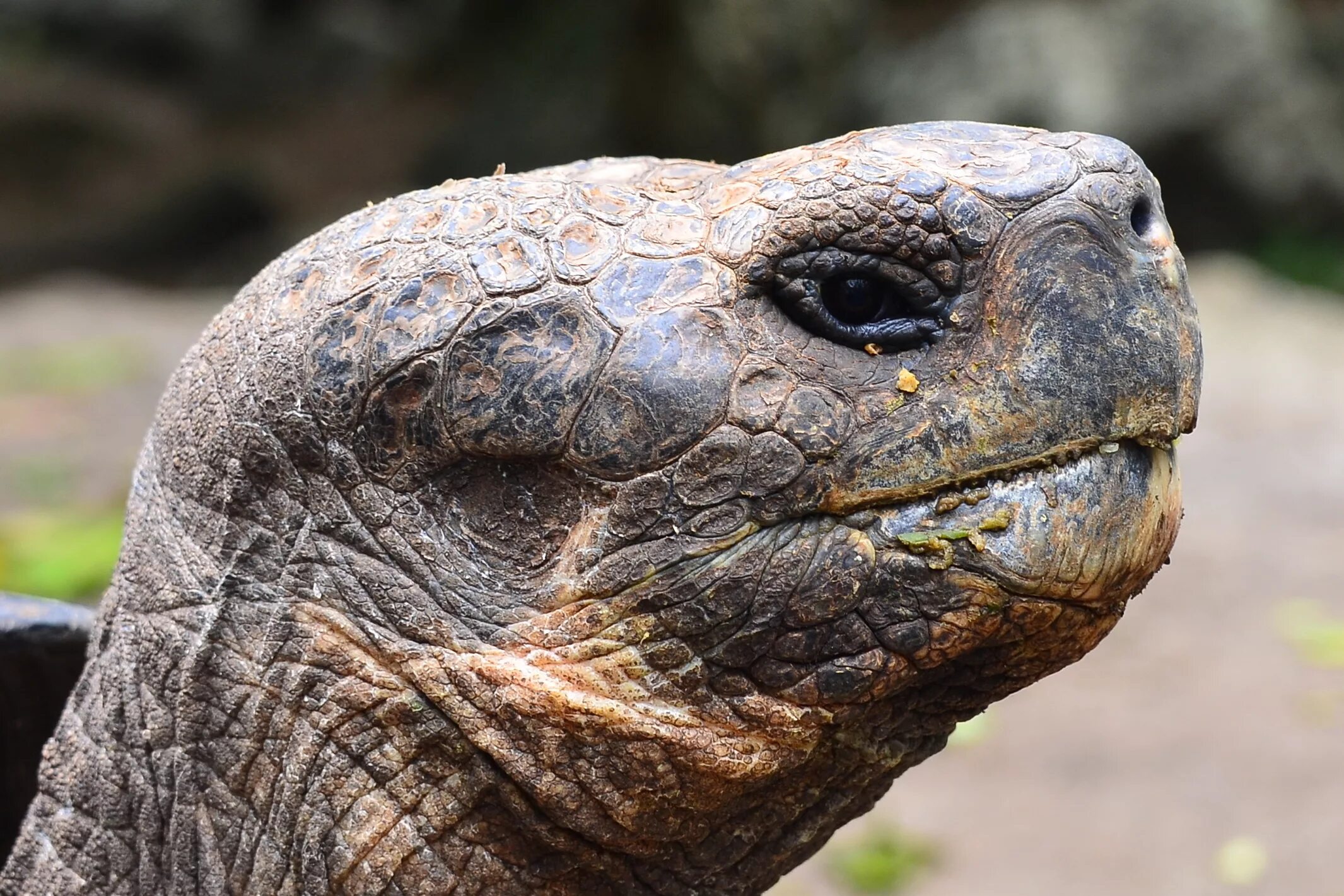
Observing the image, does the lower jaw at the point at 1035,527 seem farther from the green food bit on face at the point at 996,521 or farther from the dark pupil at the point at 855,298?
the dark pupil at the point at 855,298

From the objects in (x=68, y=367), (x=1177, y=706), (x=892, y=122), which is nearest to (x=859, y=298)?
(x=1177, y=706)

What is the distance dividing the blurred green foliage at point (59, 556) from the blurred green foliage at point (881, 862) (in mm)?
3023

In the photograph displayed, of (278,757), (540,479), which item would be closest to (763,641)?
(540,479)

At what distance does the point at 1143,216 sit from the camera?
147cm

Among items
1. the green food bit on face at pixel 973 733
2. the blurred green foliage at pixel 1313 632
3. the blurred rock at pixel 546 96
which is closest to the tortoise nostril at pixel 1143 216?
the green food bit on face at pixel 973 733

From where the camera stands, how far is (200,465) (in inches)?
62.5

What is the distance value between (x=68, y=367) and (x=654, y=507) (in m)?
9.43

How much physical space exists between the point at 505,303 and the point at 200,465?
1.38 feet

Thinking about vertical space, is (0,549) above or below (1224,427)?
above

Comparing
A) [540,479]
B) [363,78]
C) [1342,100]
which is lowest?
[1342,100]

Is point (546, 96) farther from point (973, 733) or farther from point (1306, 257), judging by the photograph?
point (973, 733)

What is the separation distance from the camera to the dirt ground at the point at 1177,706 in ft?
16.9

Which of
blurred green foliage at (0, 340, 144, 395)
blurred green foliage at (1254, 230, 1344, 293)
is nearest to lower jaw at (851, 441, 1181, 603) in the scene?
blurred green foliage at (0, 340, 144, 395)

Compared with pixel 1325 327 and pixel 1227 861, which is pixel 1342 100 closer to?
pixel 1325 327
